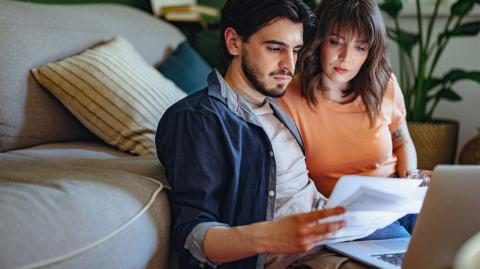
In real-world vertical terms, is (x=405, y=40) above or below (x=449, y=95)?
above

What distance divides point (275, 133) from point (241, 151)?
0.15 meters

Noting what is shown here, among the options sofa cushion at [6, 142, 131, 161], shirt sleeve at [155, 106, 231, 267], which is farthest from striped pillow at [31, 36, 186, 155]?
shirt sleeve at [155, 106, 231, 267]

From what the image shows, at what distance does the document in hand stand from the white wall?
5.69 feet

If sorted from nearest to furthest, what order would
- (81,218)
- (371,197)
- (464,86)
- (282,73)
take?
1. (371,197)
2. (81,218)
3. (282,73)
4. (464,86)

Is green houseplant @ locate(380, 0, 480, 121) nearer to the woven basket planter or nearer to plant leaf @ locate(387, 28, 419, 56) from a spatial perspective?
plant leaf @ locate(387, 28, 419, 56)

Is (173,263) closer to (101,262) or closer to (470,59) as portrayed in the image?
(101,262)

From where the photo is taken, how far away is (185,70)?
2.14 metres

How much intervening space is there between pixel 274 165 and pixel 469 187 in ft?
1.30

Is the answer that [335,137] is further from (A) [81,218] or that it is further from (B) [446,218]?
(A) [81,218]

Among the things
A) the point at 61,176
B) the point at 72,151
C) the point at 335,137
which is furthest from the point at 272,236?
the point at 72,151

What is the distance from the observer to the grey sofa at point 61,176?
955mm

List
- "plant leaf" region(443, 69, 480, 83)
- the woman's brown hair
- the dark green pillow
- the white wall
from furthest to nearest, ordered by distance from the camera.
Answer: the white wall, "plant leaf" region(443, 69, 480, 83), the dark green pillow, the woman's brown hair

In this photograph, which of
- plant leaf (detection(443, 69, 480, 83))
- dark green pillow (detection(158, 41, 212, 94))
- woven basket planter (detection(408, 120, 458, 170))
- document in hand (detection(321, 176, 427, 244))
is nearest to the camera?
document in hand (detection(321, 176, 427, 244))

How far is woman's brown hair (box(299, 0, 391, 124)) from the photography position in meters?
1.39
